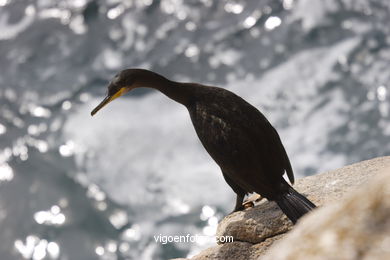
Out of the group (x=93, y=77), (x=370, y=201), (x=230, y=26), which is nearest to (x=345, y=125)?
(x=230, y=26)

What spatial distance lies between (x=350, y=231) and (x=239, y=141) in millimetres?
3533

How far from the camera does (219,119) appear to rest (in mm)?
6195

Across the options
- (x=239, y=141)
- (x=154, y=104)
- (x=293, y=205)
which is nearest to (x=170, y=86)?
(x=239, y=141)

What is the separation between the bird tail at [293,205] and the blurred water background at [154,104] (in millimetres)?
10311

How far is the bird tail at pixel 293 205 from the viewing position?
5414 millimetres

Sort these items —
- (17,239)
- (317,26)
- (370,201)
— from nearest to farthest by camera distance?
(370,201) < (17,239) < (317,26)

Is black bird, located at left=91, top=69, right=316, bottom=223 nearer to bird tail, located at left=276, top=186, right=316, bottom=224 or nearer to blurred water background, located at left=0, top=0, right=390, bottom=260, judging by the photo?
bird tail, located at left=276, top=186, right=316, bottom=224

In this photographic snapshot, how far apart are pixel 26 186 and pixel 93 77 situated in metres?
4.46

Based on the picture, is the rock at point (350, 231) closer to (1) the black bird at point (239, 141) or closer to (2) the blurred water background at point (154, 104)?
(1) the black bird at point (239, 141)

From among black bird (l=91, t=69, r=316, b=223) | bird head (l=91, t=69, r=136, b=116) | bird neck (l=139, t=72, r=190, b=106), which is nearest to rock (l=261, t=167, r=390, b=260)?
black bird (l=91, t=69, r=316, b=223)

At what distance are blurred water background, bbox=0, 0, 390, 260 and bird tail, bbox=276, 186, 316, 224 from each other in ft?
33.8

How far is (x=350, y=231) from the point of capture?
250 centimetres

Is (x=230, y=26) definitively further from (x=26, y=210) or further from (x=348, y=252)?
(x=348, y=252)

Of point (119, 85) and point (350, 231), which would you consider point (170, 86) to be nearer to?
point (119, 85)
